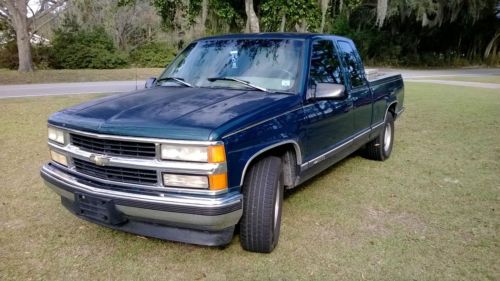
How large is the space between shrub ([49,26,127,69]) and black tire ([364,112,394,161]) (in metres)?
21.4

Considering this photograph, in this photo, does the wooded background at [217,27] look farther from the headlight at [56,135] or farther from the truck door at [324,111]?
the headlight at [56,135]

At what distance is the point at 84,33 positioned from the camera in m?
25.0

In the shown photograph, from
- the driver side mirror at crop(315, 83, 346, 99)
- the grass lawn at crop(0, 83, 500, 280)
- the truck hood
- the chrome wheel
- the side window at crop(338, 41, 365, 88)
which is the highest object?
the side window at crop(338, 41, 365, 88)

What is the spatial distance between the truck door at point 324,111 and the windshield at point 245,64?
225 mm

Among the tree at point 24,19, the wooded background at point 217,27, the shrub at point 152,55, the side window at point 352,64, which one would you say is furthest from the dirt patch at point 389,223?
the shrub at point 152,55

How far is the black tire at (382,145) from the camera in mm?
6082

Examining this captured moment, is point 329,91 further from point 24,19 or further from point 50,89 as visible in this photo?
point 24,19

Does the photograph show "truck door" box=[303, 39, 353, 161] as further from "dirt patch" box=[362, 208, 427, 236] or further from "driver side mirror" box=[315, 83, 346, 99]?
"dirt patch" box=[362, 208, 427, 236]

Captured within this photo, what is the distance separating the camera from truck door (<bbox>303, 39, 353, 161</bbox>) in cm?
395

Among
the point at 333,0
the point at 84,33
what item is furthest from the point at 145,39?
the point at 333,0

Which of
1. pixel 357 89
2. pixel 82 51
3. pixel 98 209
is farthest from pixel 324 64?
pixel 82 51

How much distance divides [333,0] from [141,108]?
689 inches

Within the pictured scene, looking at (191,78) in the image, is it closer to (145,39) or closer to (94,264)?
(94,264)

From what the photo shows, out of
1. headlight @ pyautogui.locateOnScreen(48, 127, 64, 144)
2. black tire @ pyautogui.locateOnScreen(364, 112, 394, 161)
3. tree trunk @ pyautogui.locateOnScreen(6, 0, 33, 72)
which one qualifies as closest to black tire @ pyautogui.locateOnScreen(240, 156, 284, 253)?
headlight @ pyautogui.locateOnScreen(48, 127, 64, 144)
